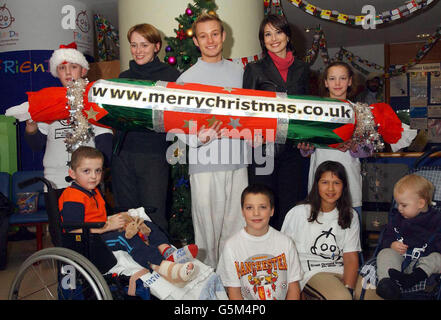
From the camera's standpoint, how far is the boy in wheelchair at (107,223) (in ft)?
7.40

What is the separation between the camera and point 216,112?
8.79 feet

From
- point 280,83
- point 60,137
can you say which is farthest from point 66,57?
point 280,83

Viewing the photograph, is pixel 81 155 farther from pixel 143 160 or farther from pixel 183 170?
pixel 183 170

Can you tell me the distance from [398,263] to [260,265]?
0.73 meters

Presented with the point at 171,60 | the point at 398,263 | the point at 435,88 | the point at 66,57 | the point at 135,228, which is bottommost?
the point at 398,263

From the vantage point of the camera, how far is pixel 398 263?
2.31 meters

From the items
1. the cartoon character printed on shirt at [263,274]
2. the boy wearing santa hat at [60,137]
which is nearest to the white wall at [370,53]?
the boy wearing santa hat at [60,137]

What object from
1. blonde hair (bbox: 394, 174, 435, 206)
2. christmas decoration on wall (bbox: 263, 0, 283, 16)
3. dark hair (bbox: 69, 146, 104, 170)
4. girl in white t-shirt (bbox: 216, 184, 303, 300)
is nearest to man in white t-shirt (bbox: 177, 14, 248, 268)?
girl in white t-shirt (bbox: 216, 184, 303, 300)

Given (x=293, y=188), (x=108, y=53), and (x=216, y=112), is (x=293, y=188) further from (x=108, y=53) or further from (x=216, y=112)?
(x=108, y=53)

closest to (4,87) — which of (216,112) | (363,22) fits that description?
(216,112)

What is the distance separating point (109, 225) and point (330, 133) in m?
1.44

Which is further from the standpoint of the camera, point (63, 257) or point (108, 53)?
point (108, 53)

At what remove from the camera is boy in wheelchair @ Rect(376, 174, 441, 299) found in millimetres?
2216

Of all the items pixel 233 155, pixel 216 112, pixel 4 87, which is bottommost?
pixel 233 155
